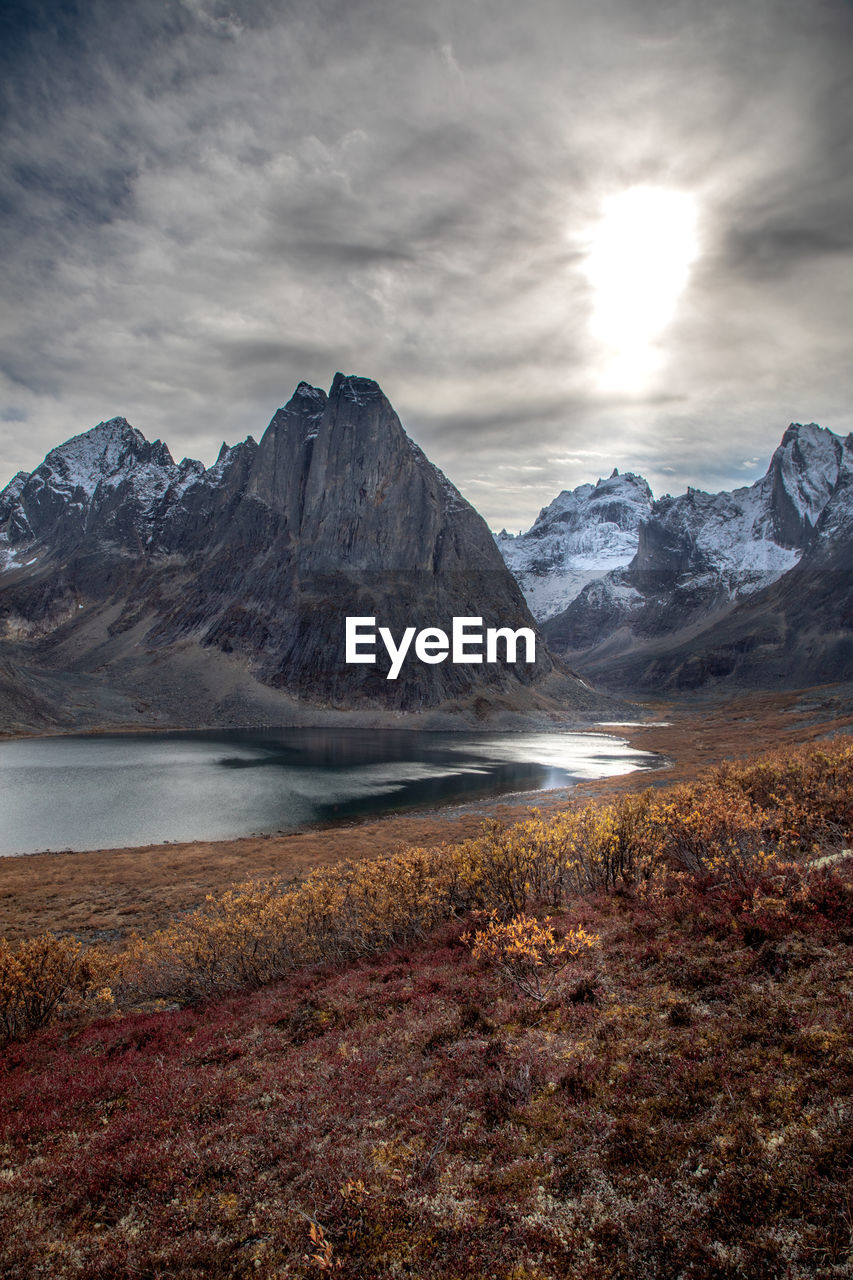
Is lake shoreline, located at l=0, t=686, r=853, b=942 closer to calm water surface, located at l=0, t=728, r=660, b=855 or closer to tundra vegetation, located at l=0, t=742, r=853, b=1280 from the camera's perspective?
calm water surface, located at l=0, t=728, r=660, b=855

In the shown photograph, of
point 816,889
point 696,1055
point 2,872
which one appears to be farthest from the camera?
point 2,872

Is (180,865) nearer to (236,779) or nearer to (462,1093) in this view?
(462,1093)

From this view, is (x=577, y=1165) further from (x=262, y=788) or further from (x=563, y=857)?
(x=262, y=788)

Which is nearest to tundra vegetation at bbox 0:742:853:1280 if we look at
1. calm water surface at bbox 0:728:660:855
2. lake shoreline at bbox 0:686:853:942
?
lake shoreline at bbox 0:686:853:942

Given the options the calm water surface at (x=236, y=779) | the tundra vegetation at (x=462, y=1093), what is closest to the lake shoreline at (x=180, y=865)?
the calm water surface at (x=236, y=779)

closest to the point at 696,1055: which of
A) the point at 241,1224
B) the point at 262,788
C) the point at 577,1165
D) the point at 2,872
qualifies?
the point at 577,1165

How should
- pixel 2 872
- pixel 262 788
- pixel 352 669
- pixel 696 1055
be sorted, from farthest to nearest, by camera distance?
pixel 352 669 → pixel 262 788 → pixel 2 872 → pixel 696 1055

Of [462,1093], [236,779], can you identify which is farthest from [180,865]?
[236,779]
